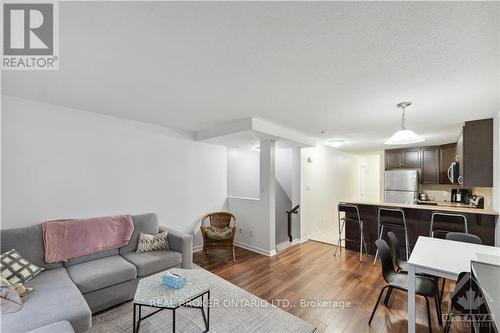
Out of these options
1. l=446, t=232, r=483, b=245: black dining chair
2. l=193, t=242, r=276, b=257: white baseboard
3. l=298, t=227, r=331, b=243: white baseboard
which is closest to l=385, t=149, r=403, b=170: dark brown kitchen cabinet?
l=298, t=227, r=331, b=243: white baseboard

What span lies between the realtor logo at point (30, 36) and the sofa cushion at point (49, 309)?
1.94m

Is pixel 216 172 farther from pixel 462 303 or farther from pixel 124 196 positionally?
pixel 462 303

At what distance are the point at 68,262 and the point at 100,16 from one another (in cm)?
264

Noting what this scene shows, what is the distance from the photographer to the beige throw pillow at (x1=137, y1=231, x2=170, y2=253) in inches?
113

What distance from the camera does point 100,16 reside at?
1.19 meters

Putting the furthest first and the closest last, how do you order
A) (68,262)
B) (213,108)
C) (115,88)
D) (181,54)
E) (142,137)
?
(142,137), (213,108), (68,262), (115,88), (181,54)

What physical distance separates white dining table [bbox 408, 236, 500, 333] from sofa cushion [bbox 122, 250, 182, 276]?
2.56m

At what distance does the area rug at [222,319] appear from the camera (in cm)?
196

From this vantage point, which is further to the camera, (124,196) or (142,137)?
(142,137)

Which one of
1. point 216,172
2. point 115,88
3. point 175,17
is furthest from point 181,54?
point 216,172

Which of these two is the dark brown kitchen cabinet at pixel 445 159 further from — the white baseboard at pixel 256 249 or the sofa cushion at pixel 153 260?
the sofa cushion at pixel 153 260

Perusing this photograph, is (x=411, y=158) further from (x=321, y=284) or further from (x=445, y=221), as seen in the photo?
(x=321, y=284)

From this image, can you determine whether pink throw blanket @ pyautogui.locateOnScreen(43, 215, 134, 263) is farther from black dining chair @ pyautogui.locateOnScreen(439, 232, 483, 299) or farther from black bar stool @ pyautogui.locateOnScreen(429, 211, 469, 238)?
black bar stool @ pyautogui.locateOnScreen(429, 211, 469, 238)

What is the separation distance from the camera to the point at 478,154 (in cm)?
302
